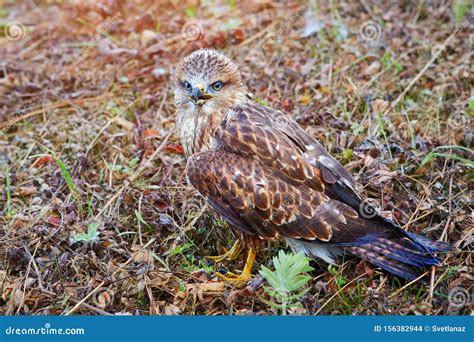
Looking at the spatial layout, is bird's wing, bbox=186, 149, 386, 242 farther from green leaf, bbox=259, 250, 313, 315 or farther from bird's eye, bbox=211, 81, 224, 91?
bird's eye, bbox=211, 81, 224, 91

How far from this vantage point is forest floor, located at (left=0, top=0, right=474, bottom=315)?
434 cm

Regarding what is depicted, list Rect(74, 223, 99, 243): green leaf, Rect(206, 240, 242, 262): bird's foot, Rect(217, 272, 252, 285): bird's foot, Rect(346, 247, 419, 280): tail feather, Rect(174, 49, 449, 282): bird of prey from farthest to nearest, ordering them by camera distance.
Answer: Rect(206, 240, 242, 262): bird's foot, Rect(74, 223, 99, 243): green leaf, Rect(217, 272, 252, 285): bird's foot, Rect(174, 49, 449, 282): bird of prey, Rect(346, 247, 419, 280): tail feather

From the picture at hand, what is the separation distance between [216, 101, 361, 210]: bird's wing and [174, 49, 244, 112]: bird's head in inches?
9.9

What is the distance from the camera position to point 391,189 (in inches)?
199

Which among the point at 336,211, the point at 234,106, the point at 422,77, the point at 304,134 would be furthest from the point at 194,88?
the point at 422,77

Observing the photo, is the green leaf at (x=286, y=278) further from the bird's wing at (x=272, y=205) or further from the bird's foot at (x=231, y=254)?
the bird's foot at (x=231, y=254)

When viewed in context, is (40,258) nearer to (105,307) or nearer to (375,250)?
(105,307)

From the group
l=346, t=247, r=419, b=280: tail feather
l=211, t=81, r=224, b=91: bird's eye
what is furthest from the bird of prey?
l=211, t=81, r=224, b=91: bird's eye

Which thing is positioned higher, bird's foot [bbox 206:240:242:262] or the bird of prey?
the bird of prey

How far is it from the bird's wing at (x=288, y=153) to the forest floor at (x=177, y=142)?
519 mm

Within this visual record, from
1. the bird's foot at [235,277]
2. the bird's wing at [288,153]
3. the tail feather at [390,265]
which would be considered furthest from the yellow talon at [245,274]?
the tail feather at [390,265]

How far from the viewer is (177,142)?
5828 mm

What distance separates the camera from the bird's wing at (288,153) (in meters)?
4.47

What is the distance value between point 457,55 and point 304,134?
106 inches
